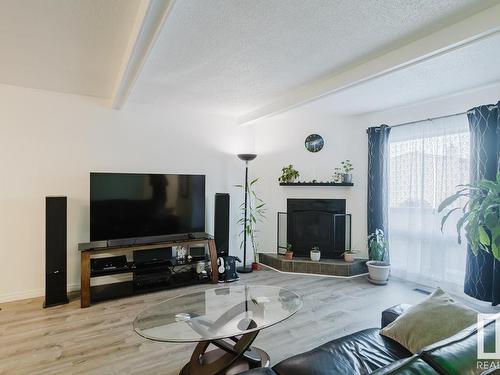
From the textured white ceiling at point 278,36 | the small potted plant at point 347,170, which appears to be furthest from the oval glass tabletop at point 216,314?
the small potted plant at point 347,170

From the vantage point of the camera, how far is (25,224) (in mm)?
3260

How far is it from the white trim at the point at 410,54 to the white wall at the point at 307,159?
1.17 m

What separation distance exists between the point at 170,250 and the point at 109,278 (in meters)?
0.87

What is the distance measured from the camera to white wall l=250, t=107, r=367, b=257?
4438mm

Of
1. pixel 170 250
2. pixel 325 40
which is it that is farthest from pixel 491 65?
pixel 170 250

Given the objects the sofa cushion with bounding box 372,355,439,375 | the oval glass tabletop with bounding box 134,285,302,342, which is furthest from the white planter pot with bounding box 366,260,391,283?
the sofa cushion with bounding box 372,355,439,375

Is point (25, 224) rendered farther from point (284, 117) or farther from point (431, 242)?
point (431, 242)

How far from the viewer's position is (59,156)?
342cm

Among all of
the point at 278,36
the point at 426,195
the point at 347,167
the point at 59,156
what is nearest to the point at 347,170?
the point at 347,167

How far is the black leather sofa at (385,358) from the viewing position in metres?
0.82

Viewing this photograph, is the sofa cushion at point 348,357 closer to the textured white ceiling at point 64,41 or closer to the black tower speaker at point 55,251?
the textured white ceiling at point 64,41

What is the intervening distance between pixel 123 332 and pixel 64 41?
8.24 ft

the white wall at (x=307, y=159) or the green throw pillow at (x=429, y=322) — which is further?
the white wall at (x=307, y=159)

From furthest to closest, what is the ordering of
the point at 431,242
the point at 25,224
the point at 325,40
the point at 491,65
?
the point at 431,242 → the point at 25,224 → the point at 491,65 → the point at 325,40
